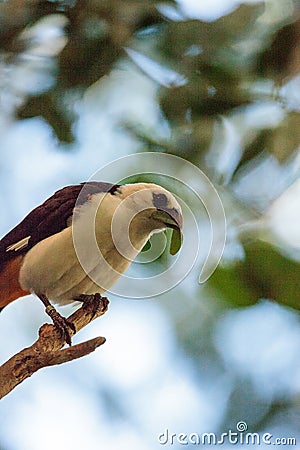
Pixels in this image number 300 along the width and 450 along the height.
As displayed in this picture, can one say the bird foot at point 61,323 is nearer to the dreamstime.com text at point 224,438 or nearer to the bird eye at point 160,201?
the bird eye at point 160,201

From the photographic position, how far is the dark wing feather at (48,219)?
61 centimetres

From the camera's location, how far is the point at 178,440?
888 mm

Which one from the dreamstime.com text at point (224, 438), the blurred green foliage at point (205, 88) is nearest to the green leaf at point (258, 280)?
the blurred green foliage at point (205, 88)

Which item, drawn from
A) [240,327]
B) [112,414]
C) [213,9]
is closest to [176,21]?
[213,9]

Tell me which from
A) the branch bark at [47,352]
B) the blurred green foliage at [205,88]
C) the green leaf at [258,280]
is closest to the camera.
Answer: the branch bark at [47,352]

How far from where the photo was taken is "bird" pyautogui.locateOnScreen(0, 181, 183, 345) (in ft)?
1.86

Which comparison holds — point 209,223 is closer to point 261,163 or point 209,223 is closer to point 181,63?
point 261,163

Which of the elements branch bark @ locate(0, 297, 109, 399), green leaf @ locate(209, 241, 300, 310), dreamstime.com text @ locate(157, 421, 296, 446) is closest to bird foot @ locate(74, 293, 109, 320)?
branch bark @ locate(0, 297, 109, 399)

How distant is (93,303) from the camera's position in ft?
1.94

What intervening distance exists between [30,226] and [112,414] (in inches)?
14.5
